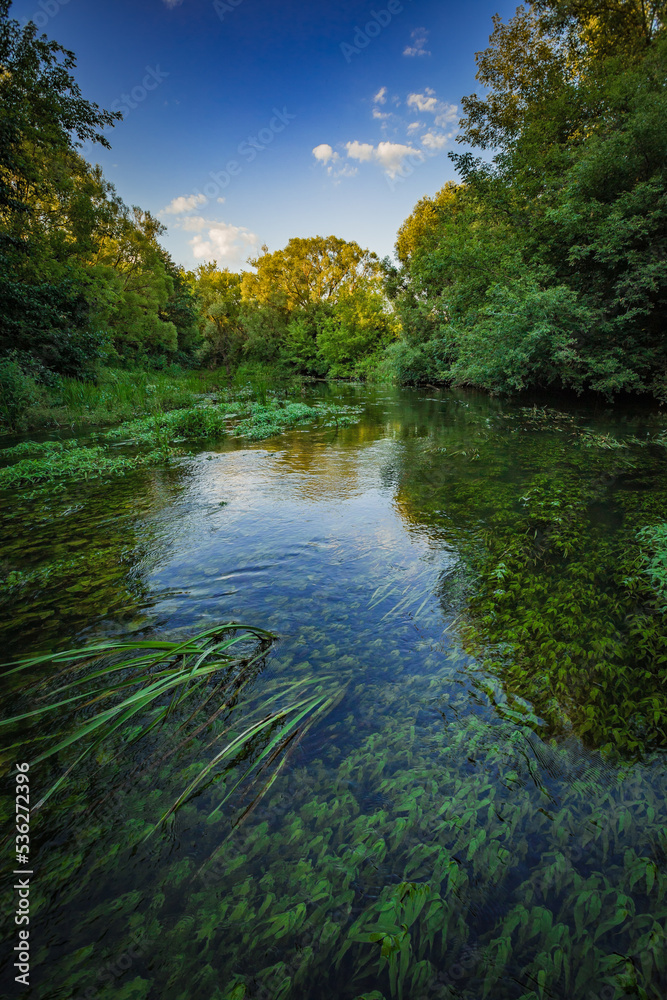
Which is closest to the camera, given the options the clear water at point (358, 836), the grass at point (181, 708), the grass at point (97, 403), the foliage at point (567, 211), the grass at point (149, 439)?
the clear water at point (358, 836)

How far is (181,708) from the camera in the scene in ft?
7.96

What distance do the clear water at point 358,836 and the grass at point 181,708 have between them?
80mm

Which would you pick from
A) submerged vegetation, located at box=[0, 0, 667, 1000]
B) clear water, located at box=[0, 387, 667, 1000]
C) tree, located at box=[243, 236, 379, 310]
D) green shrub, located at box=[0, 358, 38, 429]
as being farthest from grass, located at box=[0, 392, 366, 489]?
tree, located at box=[243, 236, 379, 310]

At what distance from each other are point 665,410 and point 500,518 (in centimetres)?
1113

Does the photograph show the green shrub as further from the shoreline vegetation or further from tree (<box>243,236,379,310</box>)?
tree (<box>243,236,379,310</box>)

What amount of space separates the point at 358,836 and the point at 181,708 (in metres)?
1.26

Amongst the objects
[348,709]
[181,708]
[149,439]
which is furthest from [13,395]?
[348,709]

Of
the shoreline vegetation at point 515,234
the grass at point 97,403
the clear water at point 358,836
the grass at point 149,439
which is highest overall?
the shoreline vegetation at point 515,234

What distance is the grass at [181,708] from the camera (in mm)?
2018

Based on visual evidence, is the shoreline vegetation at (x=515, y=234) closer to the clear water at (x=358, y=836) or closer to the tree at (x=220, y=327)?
the clear water at (x=358, y=836)

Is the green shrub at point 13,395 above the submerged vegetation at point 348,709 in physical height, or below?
above

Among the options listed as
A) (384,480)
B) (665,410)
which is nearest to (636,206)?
(665,410)

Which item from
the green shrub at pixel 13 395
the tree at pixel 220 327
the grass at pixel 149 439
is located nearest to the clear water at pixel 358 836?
the grass at pixel 149 439

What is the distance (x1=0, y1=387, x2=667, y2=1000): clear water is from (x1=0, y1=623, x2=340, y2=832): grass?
80mm
